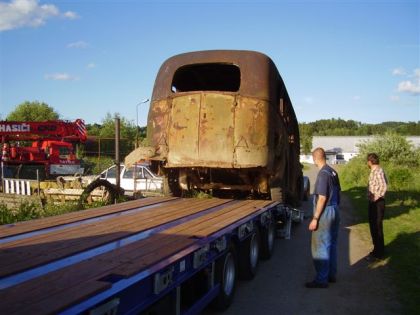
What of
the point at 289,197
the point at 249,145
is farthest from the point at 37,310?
the point at 289,197

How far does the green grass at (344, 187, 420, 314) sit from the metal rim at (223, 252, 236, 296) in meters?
2.23

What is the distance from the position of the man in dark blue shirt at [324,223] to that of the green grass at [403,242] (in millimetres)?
1088

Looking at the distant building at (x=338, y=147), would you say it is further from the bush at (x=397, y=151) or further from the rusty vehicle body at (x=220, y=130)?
the rusty vehicle body at (x=220, y=130)

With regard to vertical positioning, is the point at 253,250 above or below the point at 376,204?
below

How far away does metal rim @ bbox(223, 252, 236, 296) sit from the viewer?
5.69 m

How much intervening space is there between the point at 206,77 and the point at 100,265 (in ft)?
25.5

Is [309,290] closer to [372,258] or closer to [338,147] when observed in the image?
[372,258]

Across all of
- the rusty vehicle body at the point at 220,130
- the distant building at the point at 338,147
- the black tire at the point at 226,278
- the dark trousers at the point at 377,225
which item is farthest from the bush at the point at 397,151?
the distant building at the point at 338,147

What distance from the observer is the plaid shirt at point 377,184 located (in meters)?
8.81

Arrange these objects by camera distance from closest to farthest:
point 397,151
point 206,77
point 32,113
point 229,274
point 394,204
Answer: point 229,274
point 206,77
point 394,204
point 397,151
point 32,113

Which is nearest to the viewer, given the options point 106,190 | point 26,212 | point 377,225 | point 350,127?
point 377,225

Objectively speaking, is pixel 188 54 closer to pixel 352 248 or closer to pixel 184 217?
pixel 184 217

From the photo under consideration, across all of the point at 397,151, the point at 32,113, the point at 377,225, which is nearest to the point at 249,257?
the point at 377,225

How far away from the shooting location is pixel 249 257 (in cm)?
687
